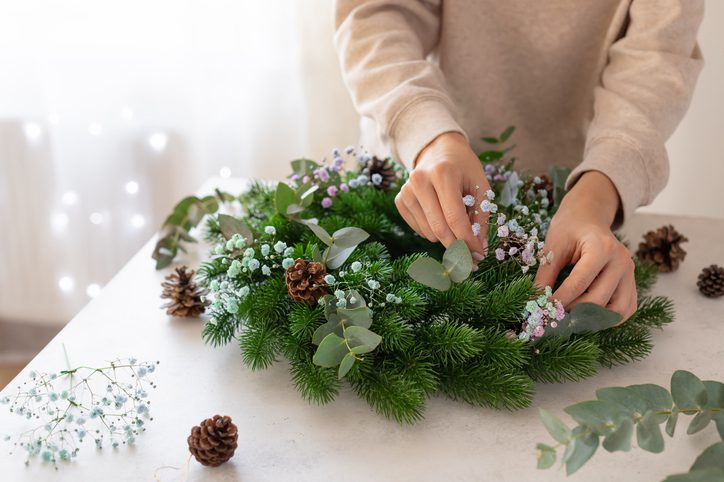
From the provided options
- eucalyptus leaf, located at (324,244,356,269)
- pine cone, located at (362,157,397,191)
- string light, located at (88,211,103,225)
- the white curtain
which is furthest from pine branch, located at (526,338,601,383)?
string light, located at (88,211,103,225)

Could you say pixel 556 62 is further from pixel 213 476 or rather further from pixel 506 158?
pixel 213 476

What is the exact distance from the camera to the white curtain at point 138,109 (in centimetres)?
178

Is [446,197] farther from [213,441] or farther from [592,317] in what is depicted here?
[213,441]

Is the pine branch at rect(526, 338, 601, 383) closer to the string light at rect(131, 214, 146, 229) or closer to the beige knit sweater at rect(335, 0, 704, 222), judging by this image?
the beige knit sweater at rect(335, 0, 704, 222)

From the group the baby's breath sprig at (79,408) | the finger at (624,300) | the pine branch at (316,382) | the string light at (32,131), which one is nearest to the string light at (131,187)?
the string light at (32,131)

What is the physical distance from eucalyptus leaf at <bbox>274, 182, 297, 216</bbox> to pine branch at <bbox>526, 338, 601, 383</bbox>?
33 centimetres

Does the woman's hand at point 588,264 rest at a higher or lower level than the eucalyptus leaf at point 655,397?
lower

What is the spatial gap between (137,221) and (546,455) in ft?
5.50

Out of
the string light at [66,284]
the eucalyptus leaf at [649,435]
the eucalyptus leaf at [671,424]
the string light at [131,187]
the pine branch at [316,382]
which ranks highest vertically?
the eucalyptus leaf at [649,435]

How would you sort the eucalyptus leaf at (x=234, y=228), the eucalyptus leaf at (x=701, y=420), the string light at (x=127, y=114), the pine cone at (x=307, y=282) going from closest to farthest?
1. the eucalyptus leaf at (x=701, y=420)
2. the pine cone at (x=307, y=282)
3. the eucalyptus leaf at (x=234, y=228)
4. the string light at (x=127, y=114)

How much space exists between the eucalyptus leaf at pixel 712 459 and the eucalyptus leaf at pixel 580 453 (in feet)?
0.26

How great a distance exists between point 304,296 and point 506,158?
55cm

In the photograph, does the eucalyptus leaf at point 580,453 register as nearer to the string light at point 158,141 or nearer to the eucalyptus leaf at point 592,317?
the eucalyptus leaf at point 592,317

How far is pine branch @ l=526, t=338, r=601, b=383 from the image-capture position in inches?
28.0
